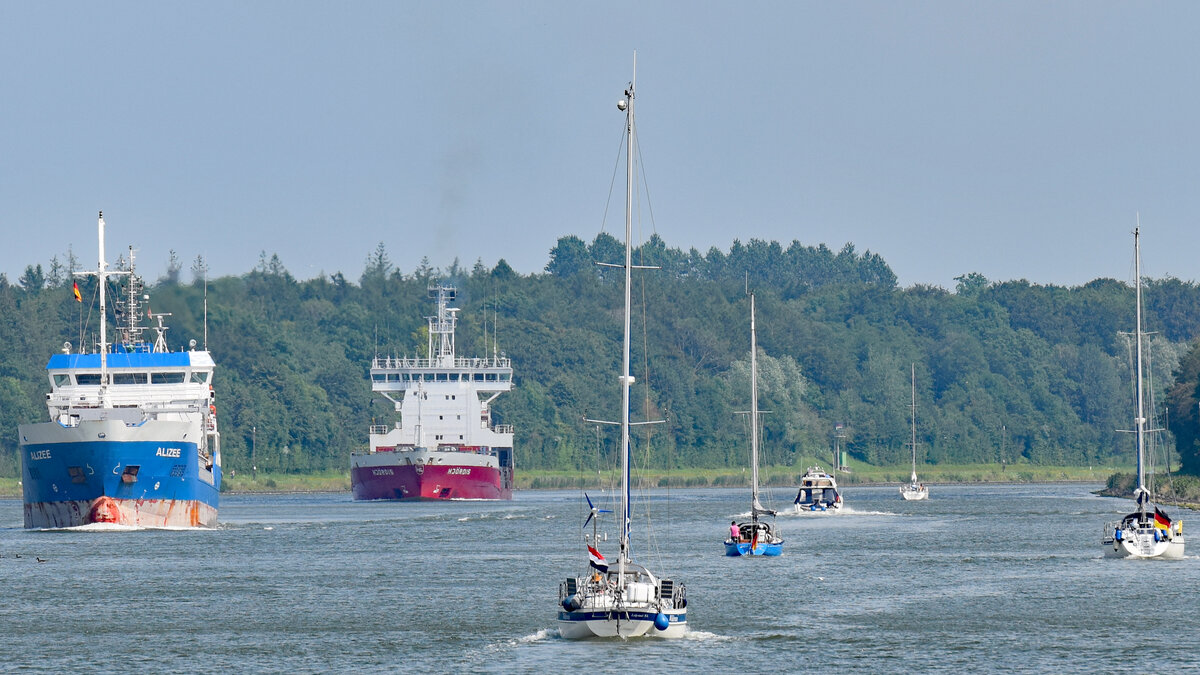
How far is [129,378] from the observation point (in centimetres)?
12075

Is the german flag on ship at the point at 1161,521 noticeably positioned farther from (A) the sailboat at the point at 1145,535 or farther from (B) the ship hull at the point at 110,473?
(B) the ship hull at the point at 110,473

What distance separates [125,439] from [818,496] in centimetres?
6709

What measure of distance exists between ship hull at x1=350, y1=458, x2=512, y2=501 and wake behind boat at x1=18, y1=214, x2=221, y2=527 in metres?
40.1

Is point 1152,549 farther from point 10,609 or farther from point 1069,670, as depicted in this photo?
point 10,609

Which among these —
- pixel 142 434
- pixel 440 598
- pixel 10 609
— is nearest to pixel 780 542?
pixel 440 598

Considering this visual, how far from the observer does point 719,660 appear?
58406mm

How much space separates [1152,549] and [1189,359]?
91.0m

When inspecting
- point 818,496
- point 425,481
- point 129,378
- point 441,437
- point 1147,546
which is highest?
point 129,378

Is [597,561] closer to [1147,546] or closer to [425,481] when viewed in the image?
[1147,546]

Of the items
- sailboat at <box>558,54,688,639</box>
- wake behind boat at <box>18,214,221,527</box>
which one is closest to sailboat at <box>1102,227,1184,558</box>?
sailboat at <box>558,54,688,639</box>

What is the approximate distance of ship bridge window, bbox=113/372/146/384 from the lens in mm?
120375

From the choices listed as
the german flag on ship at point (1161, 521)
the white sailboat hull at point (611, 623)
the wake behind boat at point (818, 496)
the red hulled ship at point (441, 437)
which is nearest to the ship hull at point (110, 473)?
the red hulled ship at point (441, 437)

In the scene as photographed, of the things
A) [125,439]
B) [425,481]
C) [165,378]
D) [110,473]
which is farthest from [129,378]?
[425,481]

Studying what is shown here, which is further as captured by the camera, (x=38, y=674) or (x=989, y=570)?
(x=989, y=570)
